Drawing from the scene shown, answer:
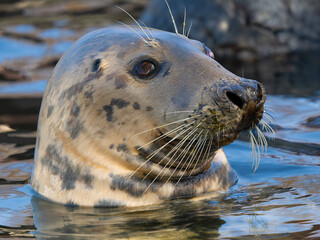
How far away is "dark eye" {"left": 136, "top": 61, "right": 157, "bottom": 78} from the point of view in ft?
15.6

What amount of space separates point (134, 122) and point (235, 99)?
2.24 feet

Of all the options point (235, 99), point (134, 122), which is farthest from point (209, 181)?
point (235, 99)

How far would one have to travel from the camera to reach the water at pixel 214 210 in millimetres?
4211

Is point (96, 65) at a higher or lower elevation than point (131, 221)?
higher

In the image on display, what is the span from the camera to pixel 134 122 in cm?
467

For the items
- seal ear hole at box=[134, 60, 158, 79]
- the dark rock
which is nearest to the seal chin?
seal ear hole at box=[134, 60, 158, 79]

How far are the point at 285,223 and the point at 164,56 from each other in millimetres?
1335

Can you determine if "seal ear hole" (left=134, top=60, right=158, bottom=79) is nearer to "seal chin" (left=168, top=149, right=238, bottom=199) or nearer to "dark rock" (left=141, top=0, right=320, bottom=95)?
"seal chin" (left=168, top=149, right=238, bottom=199)

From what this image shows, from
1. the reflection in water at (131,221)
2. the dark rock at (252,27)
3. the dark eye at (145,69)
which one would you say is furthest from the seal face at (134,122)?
the dark rock at (252,27)

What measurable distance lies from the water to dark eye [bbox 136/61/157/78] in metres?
0.84

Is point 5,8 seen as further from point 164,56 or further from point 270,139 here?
point 164,56

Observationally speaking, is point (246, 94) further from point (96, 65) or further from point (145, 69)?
point (96, 65)

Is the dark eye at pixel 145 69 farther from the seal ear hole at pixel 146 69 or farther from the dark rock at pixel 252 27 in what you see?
the dark rock at pixel 252 27

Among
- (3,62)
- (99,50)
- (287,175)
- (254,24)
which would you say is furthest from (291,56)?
(99,50)
